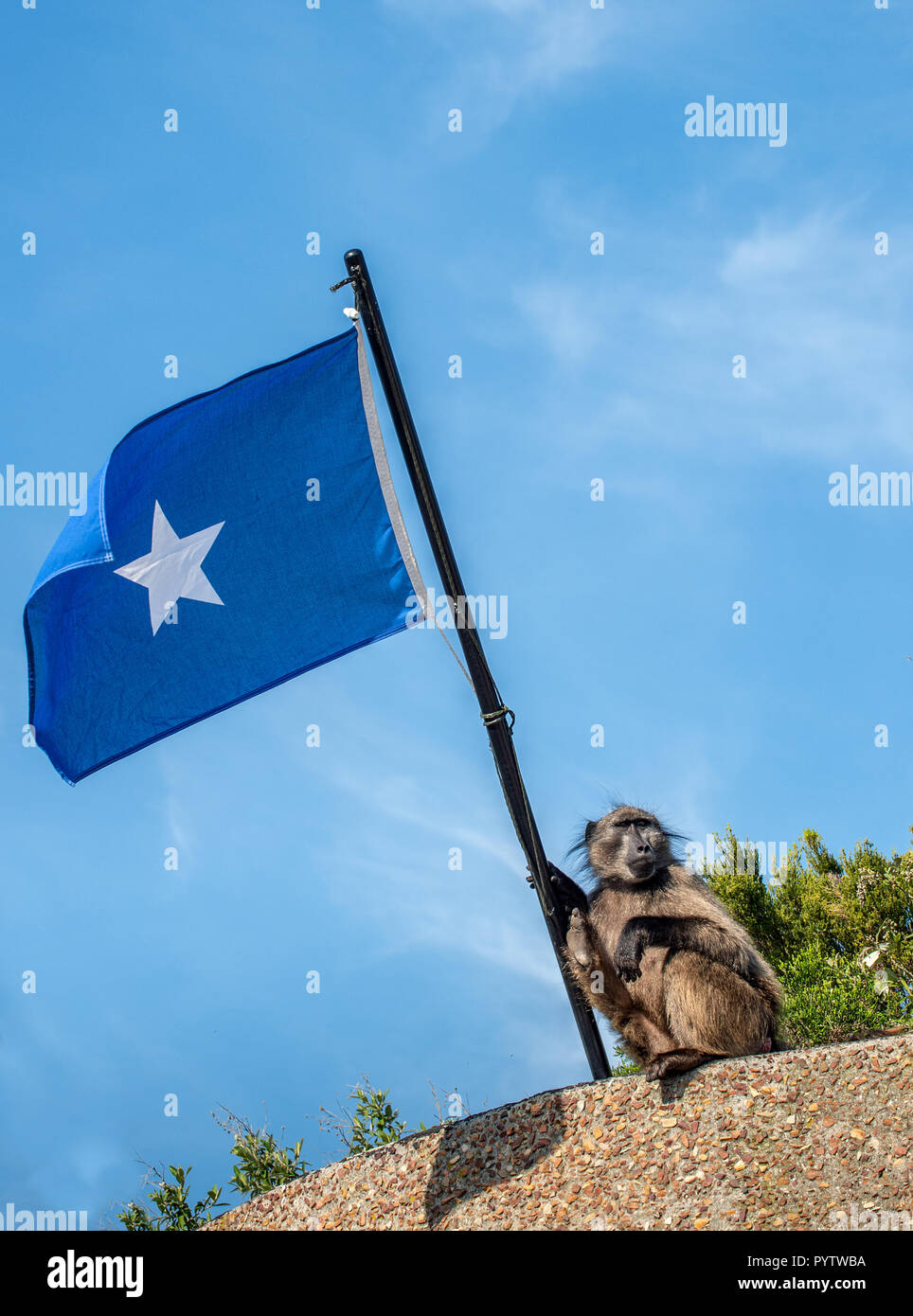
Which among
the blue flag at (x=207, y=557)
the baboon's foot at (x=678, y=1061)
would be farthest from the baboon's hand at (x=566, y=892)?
the blue flag at (x=207, y=557)

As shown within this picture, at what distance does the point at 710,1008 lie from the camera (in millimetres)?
7457

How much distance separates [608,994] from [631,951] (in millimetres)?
425

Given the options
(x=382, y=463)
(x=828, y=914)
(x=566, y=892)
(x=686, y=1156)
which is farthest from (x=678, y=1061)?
(x=828, y=914)

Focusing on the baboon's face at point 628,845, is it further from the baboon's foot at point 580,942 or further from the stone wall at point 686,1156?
the stone wall at point 686,1156

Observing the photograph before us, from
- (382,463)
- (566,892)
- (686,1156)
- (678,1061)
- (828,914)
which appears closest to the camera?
(686,1156)

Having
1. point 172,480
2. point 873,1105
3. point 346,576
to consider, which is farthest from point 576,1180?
point 172,480

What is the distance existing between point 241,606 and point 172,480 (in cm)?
113

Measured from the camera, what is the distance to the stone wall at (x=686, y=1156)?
690 centimetres

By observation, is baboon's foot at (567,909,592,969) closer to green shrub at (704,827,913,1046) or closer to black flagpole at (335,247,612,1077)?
black flagpole at (335,247,612,1077)

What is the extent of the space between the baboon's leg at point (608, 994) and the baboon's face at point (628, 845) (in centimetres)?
66

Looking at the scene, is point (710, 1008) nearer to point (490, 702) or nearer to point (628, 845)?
point (628, 845)

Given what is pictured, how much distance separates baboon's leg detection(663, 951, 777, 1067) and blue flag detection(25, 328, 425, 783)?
137 inches

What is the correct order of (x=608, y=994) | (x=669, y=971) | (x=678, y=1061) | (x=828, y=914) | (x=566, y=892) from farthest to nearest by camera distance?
(x=828, y=914) → (x=566, y=892) → (x=608, y=994) → (x=669, y=971) → (x=678, y=1061)
